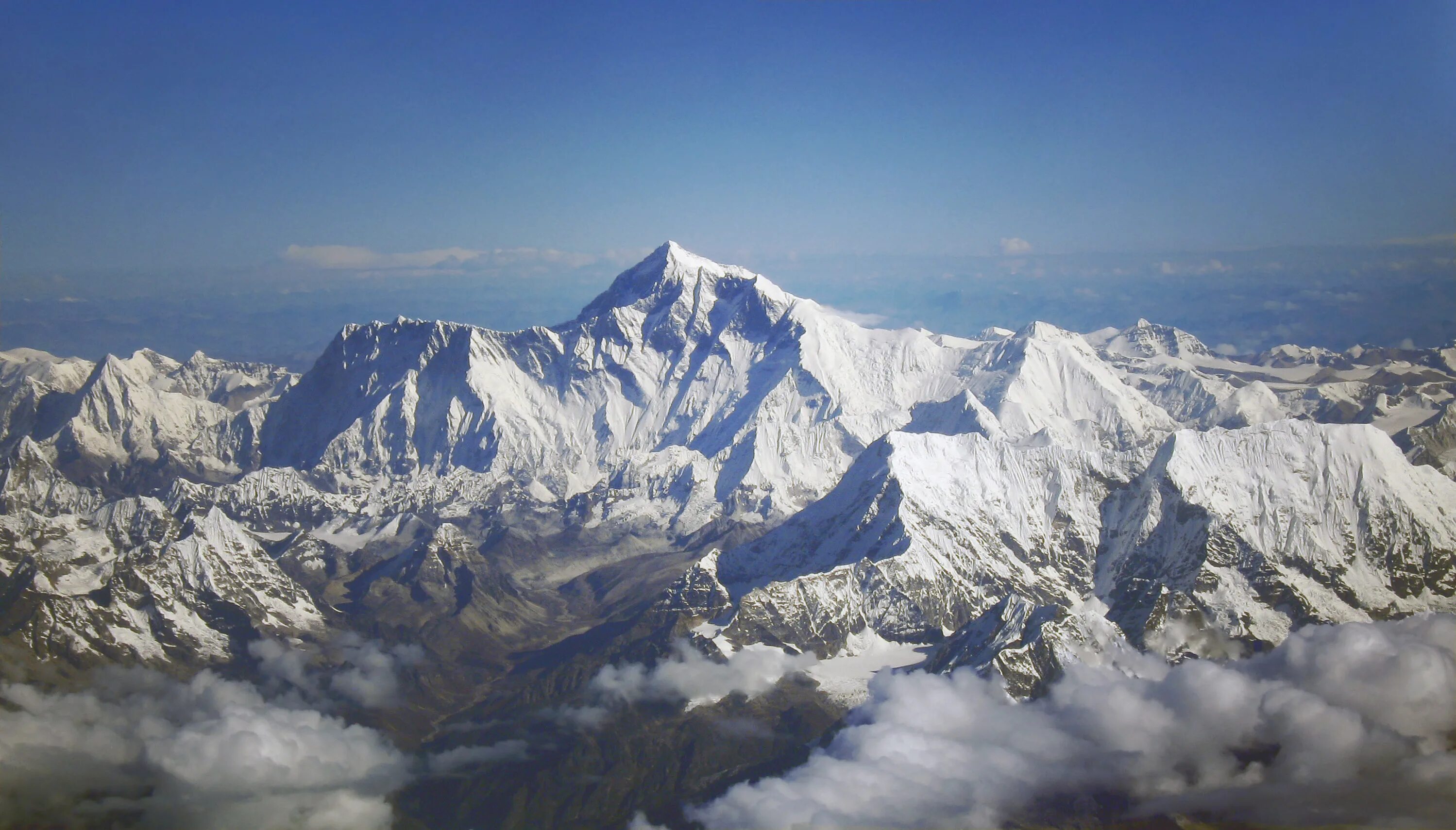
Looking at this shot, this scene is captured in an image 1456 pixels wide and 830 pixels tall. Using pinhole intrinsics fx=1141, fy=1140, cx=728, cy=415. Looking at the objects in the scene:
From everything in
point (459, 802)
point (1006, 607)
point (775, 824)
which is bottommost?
point (459, 802)

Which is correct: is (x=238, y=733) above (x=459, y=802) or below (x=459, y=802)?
above

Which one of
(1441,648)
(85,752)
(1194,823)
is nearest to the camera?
(1441,648)

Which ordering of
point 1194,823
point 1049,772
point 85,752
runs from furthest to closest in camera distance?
point 85,752 → point 1049,772 → point 1194,823

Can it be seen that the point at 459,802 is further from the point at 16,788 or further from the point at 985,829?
the point at 985,829

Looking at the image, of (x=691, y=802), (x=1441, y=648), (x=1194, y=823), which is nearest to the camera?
(x=1441, y=648)

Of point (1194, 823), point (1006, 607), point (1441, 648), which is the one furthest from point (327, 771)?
point (1441, 648)

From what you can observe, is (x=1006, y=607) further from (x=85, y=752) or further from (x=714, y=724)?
(x=85, y=752)

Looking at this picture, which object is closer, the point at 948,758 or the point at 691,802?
the point at 948,758

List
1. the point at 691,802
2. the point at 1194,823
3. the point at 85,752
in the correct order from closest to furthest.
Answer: the point at 1194,823 < the point at 85,752 < the point at 691,802

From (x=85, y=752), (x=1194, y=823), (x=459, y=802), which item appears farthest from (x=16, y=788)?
(x=1194, y=823)
